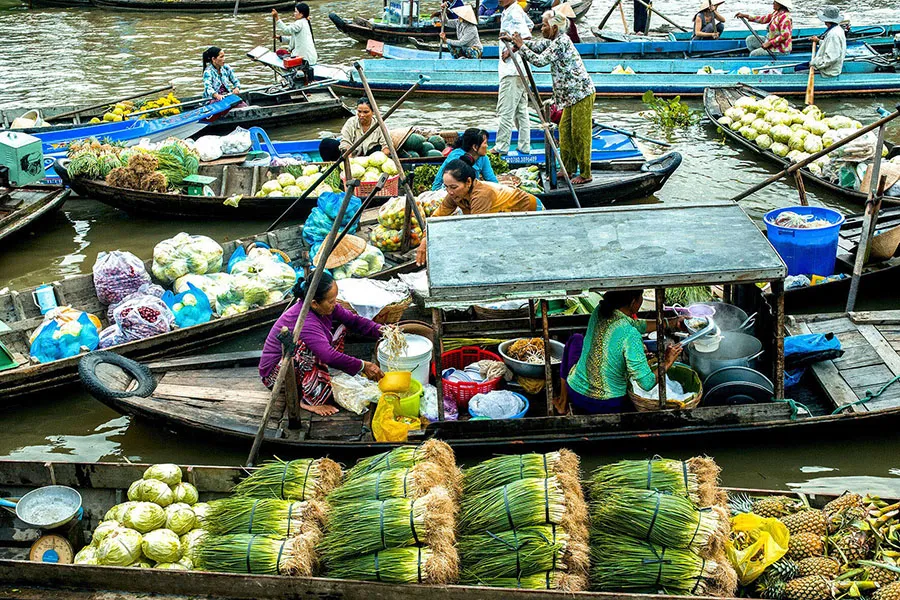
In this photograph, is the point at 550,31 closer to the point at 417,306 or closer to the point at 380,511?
the point at 417,306

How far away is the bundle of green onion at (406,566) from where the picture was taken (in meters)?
4.02

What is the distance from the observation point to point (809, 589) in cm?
404

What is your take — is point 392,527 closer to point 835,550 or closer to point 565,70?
point 835,550

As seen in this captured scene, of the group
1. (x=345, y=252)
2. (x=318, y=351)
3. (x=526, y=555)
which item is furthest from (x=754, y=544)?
(x=345, y=252)

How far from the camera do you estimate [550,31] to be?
9.62 meters

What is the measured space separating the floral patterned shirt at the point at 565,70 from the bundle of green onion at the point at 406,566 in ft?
22.8

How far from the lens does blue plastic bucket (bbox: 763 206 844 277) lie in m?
7.73

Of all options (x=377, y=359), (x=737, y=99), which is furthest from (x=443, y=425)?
(x=737, y=99)

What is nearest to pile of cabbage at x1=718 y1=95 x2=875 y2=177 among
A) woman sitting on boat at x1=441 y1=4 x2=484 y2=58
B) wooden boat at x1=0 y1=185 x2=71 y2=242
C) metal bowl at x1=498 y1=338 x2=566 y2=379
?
woman sitting on boat at x1=441 y1=4 x2=484 y2=58

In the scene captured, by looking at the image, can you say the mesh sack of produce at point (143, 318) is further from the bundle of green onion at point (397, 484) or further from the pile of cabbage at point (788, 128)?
the pile of cabbage at point (788, 128)

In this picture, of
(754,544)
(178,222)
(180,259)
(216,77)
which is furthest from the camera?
(216,77)

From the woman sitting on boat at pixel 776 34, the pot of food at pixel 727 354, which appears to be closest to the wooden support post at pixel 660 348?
the pot of food at pixel 727 354

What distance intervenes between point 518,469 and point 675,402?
187 centimetres

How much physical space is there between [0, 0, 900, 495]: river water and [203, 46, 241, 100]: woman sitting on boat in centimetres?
113
